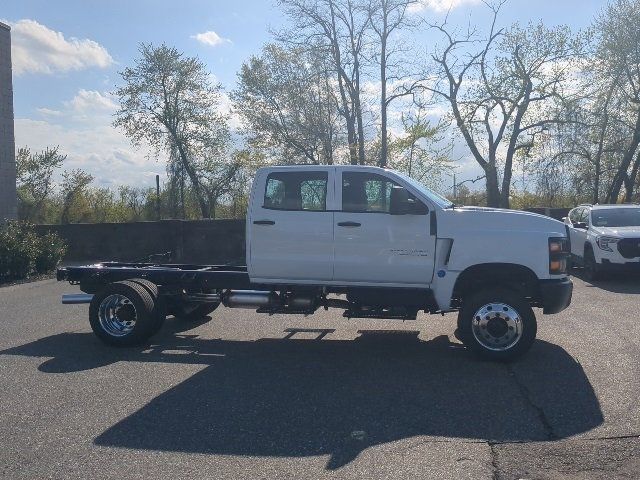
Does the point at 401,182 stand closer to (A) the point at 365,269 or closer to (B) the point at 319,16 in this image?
(A) the point at 365,269

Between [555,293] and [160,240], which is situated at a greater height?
[160,240]

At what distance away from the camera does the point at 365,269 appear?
8.45 metres

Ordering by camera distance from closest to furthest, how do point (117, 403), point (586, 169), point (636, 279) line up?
point (117, 403) → point (636, 279) → point (586, 169)

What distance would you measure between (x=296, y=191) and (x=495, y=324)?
2.96 m

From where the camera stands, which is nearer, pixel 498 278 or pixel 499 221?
pixel 499 221

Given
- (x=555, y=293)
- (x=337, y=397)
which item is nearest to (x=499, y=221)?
(x=555, y=293)

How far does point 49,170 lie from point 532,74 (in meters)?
24.6

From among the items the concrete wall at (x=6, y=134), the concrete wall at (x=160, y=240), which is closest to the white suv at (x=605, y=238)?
the concrete wall at (x=160, y=240)

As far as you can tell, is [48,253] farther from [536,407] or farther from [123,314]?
[536,407]

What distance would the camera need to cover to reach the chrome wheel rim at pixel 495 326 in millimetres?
8047

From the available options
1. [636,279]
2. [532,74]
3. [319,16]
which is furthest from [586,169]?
[636,279]

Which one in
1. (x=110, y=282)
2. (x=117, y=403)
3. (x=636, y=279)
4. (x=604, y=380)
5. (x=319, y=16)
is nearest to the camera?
(x=117, y=403)

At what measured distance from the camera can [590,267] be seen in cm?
1561

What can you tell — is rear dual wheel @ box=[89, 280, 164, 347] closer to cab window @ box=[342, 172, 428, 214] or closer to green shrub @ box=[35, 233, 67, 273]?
cab window @ box=[342, 172, 428, 214]
